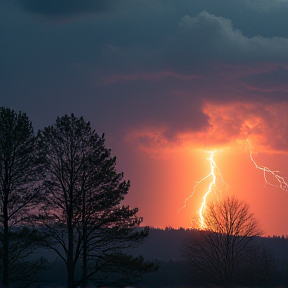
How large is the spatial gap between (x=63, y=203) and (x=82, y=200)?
1.32 metres

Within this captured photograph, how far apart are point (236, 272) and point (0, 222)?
58.8 metres

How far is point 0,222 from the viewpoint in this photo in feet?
120

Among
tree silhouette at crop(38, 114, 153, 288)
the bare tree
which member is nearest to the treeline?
tree silhouette at crop(38, 114, 153, 288)

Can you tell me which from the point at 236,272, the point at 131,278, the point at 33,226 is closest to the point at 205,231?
the point at 236,272

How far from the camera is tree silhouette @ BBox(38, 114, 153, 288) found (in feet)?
124

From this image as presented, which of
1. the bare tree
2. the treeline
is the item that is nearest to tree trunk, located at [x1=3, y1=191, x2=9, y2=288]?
the treeline

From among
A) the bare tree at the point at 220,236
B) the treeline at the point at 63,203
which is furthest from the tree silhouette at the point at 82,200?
the bare tree at the point at 220,236

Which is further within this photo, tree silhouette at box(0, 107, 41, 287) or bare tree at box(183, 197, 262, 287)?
bare tree at box(183, 197, 262, 287)

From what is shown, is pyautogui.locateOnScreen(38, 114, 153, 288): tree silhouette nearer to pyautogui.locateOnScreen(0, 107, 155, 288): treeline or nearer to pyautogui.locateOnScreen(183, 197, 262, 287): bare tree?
pyautogui.locateOnScreen(0, 107, 155, 288): treeline

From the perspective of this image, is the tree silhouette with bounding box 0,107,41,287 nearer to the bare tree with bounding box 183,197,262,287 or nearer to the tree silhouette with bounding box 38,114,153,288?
the tree silhouette with bounding box 38,114,153,288

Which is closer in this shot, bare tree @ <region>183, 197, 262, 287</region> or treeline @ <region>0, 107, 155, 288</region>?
treeline @ <region>0, 107, 155, 288</region>

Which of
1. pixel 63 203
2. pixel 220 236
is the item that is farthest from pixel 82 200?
pixel 220 236

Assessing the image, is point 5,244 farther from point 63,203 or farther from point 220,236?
point 220,236

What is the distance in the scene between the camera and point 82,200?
38.3 m
